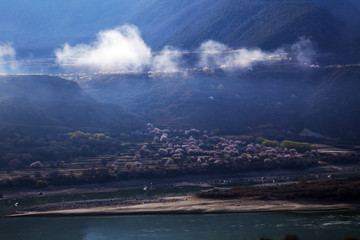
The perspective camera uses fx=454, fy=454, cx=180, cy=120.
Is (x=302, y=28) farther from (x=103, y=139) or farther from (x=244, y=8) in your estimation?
(x=103, y=139)

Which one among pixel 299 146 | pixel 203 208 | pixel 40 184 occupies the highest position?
pixel 299 146

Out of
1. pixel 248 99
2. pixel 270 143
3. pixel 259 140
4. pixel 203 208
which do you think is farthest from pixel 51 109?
pixel 203 208

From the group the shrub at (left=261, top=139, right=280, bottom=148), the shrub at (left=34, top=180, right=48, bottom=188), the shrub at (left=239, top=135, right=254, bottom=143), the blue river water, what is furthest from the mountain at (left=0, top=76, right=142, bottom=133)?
the blue river water

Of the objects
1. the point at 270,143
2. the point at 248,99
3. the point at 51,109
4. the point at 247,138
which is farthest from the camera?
the point at 248,99

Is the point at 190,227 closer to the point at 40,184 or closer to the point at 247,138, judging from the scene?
the point at 40,184

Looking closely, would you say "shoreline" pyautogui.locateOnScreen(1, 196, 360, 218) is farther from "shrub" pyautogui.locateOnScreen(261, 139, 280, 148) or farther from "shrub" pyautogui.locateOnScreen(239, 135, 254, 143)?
"shrub" pyautogui.locateOnScreen(239, 135, 254, 143)
